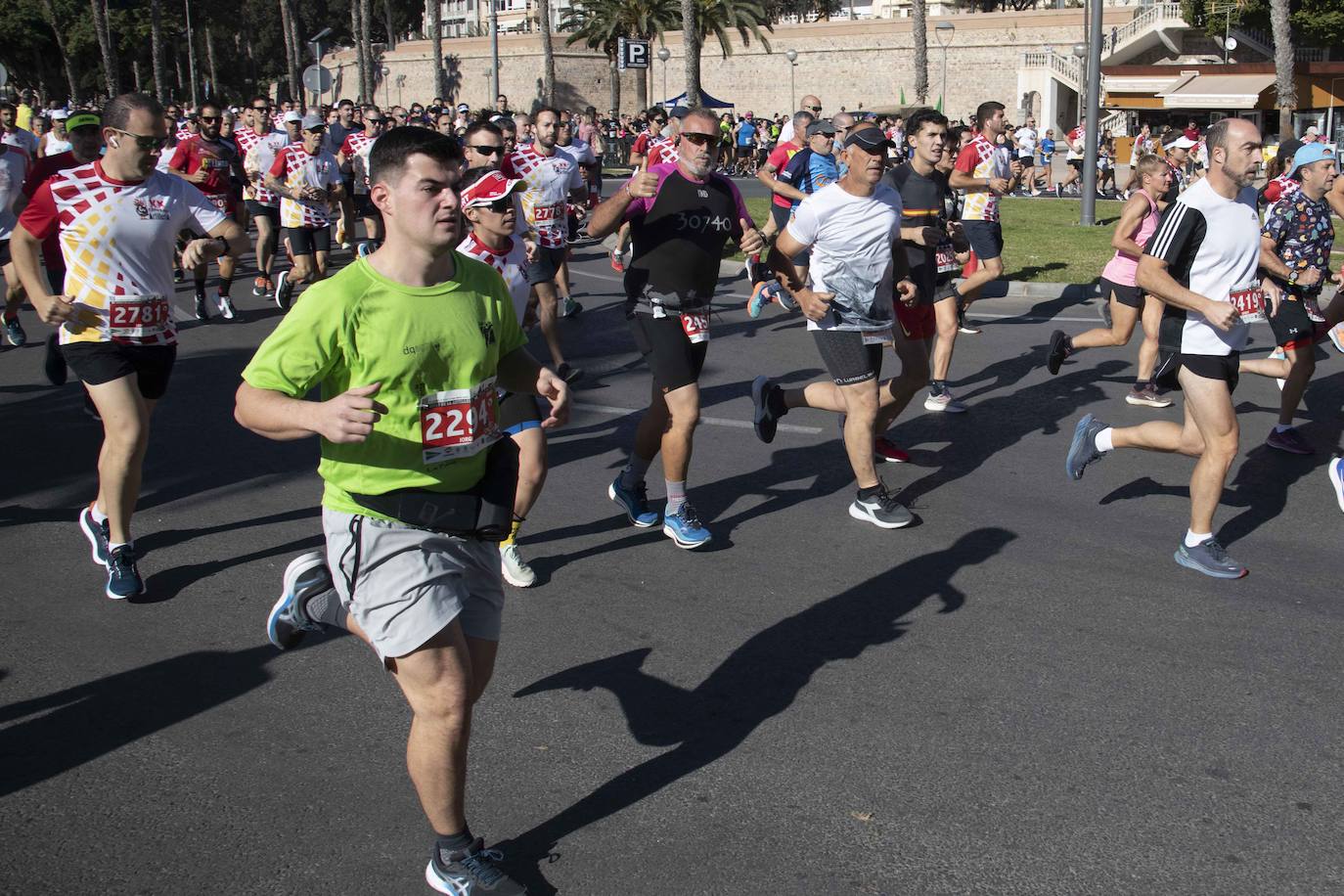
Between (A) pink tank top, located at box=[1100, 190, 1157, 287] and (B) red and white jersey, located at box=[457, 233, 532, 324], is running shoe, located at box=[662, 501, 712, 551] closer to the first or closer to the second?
(B) red and white jersey, located at box=[457, 233, 532, 324]

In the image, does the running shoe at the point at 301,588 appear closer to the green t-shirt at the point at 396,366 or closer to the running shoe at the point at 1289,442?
the green t-shirt at the point at 396,366

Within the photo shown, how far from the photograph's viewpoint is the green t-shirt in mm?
3201

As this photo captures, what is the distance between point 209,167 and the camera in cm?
1223

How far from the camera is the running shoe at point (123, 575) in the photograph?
571cm

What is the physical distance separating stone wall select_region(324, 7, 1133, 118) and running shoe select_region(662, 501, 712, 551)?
54.7 metres

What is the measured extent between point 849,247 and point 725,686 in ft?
9.53

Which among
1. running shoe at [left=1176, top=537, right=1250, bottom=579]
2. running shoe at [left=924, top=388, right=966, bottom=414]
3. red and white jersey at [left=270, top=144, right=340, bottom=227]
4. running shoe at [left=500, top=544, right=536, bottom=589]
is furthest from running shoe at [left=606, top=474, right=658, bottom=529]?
red and white jersey at [left=270, top=144, right=340, bottom=227]

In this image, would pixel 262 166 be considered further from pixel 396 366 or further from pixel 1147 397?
pixel 396 366

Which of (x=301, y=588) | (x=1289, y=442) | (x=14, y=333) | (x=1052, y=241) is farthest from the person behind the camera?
(x=1052, y=241)

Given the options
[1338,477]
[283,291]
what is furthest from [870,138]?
[283,291]

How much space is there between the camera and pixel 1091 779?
13.2 ft

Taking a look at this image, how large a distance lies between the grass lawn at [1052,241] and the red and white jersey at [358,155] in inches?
206

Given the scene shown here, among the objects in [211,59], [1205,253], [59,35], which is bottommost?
[1205,253]

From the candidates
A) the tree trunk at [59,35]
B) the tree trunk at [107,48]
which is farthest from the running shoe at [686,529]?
the tree trunk at [59,35]
